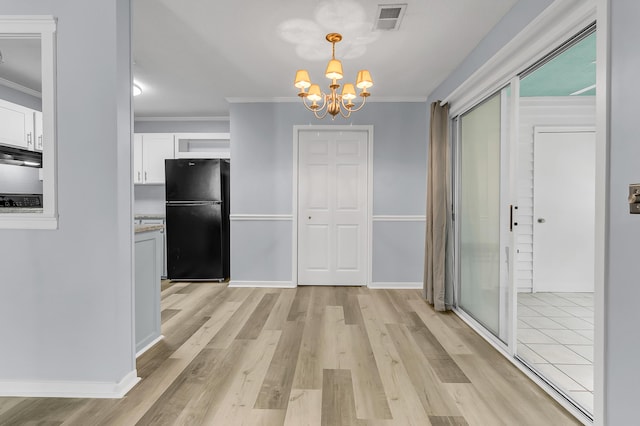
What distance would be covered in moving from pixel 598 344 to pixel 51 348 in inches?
115

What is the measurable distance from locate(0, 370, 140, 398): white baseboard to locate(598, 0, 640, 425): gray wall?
2.55 m

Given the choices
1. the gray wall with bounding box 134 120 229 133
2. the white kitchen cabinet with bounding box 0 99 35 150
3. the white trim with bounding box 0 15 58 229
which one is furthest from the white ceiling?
the gray wall with bounding box 134 120 229 133

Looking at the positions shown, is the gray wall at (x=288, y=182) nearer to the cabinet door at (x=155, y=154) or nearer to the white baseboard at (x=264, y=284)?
the white baseboard at (x=264, y=284)

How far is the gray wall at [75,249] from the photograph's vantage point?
200 centimetres

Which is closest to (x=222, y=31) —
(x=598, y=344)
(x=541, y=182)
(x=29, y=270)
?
(x=29, y=270)

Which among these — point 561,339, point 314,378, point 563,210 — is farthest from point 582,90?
point 314,378

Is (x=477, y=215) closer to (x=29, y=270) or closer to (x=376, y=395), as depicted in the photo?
(x=376, y=395)

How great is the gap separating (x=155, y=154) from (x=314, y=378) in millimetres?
4392

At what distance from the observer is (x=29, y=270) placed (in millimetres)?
2020

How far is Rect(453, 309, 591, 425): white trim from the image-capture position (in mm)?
1829

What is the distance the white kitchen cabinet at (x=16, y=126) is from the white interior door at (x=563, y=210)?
5696 millimetres

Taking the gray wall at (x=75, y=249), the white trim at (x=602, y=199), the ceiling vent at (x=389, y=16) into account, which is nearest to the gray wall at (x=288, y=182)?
the ceiling vent at (x=389, y=16)

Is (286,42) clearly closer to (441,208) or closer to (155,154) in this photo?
(441,208)

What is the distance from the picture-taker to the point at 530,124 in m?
4.36
